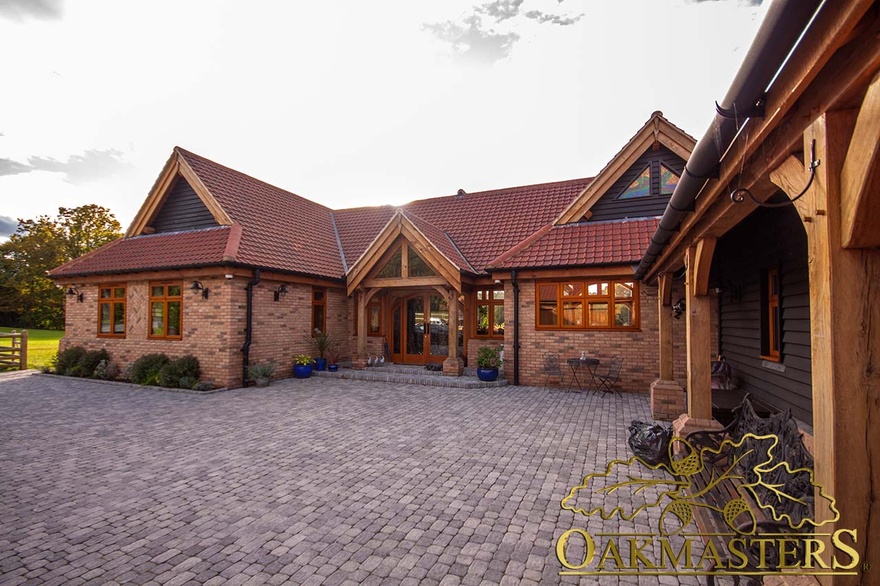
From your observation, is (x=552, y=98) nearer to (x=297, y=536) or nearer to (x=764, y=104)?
(x=764, y=104)

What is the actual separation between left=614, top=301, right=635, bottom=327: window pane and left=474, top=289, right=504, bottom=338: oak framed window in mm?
3896

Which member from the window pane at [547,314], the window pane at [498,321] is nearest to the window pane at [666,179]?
the window pane at [547,314]

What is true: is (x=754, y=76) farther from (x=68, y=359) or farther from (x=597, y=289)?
(x=68, y=359)

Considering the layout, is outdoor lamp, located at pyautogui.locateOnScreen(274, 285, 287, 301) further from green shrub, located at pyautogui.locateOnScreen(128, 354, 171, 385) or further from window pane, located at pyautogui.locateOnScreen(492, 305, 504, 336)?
window pane, located at pyautogui.locateOnScreen(492, 305, 504, 336)

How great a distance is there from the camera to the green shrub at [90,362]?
43.9 feet

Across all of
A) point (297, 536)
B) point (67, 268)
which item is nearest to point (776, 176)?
point (297, 536)

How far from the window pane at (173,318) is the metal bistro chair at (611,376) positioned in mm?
12334

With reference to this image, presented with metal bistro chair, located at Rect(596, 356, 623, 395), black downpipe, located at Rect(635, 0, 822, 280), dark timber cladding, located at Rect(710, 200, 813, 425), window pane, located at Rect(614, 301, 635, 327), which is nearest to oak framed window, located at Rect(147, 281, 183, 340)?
metal bistro chair, located at Rect(596, 356, 623, 395)

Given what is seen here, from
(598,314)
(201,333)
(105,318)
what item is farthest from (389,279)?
(105,318)

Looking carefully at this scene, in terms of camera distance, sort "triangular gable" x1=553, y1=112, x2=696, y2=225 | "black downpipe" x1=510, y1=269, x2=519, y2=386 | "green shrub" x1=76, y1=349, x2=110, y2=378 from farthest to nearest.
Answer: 1. "green shrub" x1=76, y1=349, x2=110, y2=378
2. "black downpipe" x1=510, y1=269, x2=519, y2=386
3. "triangular gable" x1=553, y1=112, x2=696, y2=225

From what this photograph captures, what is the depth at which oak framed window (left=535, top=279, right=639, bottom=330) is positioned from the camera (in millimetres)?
11336

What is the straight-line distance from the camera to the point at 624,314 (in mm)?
11383

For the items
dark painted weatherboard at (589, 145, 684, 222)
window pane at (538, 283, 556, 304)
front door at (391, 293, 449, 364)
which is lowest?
front door at (391, 293, 449, 364)

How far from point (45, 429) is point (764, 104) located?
427 inches
